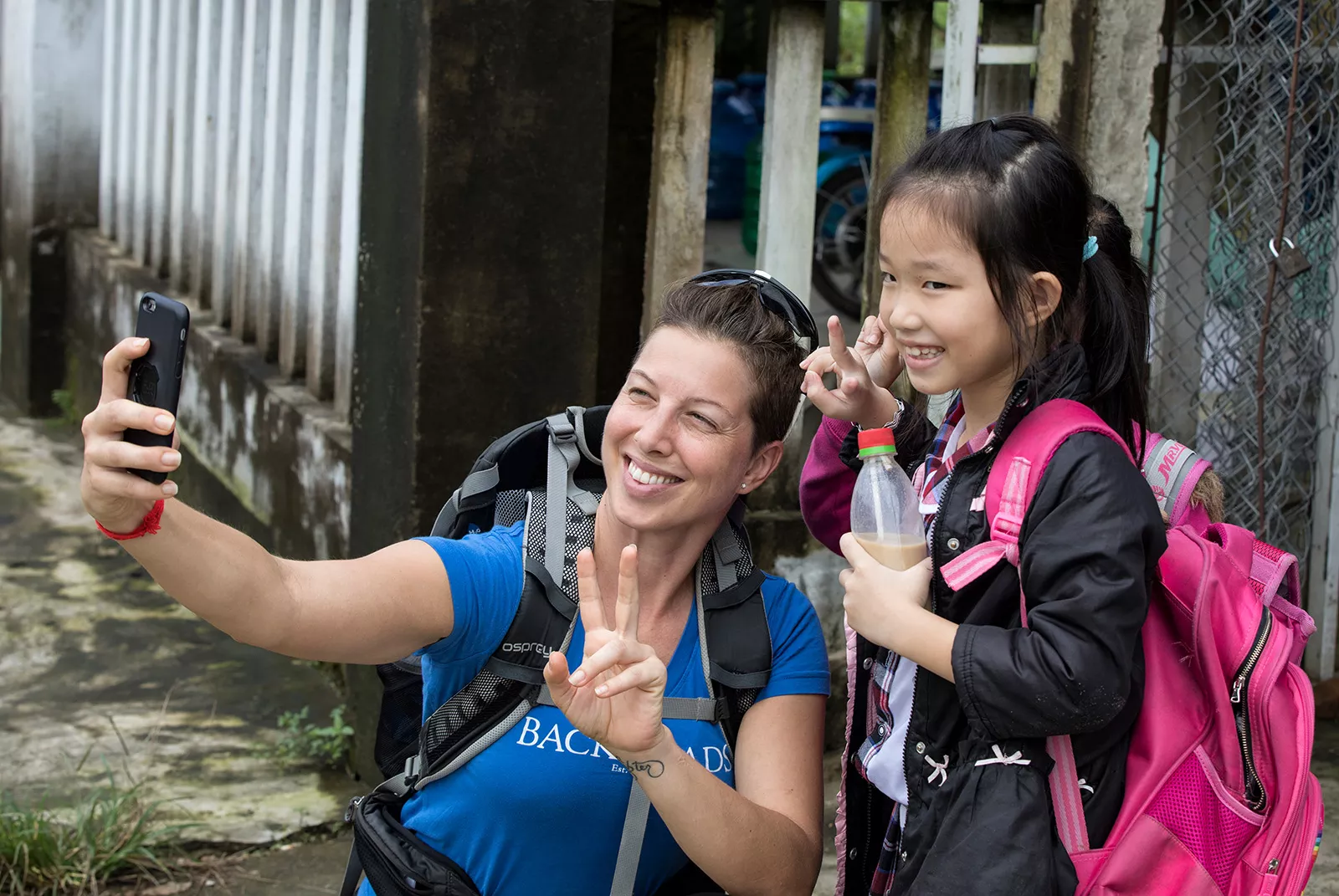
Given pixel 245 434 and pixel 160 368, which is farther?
pixel 245 434

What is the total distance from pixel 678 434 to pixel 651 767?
1.75ft

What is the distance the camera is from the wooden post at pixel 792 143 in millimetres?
3826

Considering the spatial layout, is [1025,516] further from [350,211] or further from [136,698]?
[136,698]

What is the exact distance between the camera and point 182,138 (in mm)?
7004

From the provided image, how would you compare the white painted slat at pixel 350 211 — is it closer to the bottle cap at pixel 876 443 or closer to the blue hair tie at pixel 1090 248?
the bottle cap at pixel 876 443

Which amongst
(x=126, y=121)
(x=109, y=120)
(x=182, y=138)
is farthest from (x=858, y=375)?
(x=109, y=120)

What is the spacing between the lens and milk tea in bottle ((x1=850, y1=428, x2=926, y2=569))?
2121 mm

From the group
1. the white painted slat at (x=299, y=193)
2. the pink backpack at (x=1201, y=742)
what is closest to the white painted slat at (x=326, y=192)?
the white painted slat at (x=299, y=193)

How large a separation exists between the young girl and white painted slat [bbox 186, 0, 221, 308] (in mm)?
5012

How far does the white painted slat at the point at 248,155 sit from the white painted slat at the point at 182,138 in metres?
0.77

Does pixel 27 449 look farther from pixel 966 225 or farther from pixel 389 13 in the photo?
pixel 966 225

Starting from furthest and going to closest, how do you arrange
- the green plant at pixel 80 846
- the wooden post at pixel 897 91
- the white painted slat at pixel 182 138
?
the white painted slat at pixel 182 138, the wooden post at pixel 897 91, the green plant at pixel 80 846

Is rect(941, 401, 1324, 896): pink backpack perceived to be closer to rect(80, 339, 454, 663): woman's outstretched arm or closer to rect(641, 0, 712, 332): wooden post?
rect(80, 339, 454, 663): woman's outstretched arm

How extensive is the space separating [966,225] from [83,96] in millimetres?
7285
